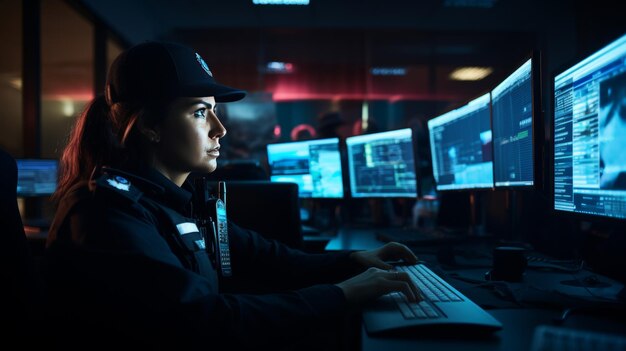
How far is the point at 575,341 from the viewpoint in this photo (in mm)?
390

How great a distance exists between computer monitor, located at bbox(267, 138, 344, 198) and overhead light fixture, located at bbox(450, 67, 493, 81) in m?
4.68

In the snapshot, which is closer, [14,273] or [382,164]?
[14,273]

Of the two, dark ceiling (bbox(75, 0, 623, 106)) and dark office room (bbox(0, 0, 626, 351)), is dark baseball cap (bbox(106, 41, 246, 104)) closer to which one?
dark office room (bbox(0, 0, 626, 351))

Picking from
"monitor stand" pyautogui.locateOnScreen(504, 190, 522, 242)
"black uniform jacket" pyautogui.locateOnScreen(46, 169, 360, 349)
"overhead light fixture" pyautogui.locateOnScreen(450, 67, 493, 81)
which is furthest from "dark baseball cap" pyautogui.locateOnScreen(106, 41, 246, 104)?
"overhead light fixture" pyautogui.locateOnScreen(450, 67, 493, 81)

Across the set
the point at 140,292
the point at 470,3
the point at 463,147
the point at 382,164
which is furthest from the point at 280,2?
the point at 140,292

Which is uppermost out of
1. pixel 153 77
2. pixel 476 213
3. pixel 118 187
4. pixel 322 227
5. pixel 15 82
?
pixel 15 82

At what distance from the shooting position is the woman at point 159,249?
65 centimetres

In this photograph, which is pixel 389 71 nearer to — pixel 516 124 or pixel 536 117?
pixel 516 124

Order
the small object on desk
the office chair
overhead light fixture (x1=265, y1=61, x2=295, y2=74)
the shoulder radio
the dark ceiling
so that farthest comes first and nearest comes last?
overhead light fixture (x1=265, y1=61, x2=295, y2=74) < the dark ceiling < the shoulder radio < the office chair < the small object on desk

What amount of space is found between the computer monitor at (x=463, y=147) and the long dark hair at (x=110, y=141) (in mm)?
1154

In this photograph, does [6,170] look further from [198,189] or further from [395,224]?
[395,224]

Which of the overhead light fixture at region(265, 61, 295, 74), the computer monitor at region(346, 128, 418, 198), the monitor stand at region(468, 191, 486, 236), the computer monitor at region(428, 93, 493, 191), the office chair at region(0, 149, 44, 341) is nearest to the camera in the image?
the office chair at region(0, 149, 44, 341)

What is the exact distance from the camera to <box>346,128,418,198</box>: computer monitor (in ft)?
7.29

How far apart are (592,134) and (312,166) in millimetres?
1715
